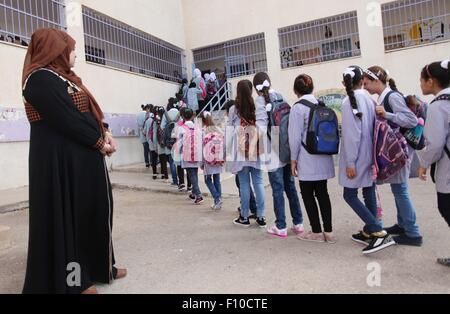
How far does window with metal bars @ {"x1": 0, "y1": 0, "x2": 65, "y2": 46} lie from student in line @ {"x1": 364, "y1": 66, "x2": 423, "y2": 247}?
23.7 ft

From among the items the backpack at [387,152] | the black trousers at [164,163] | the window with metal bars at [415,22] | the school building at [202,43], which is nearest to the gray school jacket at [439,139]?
the backpack at [387,152]

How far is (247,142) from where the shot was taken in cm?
409

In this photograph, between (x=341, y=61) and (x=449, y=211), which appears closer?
(x=449, y=211)

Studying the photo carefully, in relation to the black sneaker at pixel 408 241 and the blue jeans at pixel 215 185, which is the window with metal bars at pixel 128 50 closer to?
the blue jeans at pixel 215 185

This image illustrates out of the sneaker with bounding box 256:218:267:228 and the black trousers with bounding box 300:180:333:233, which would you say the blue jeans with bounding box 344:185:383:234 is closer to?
the black trousers with bounding box 300:180:333:233

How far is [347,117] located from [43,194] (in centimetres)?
254

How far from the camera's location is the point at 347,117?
330cm

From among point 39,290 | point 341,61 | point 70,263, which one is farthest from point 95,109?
point 341,61

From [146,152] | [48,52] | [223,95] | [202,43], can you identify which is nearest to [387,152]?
[48,52]

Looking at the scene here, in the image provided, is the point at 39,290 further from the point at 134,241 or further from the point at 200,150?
the point at 200,150

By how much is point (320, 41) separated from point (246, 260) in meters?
10.9

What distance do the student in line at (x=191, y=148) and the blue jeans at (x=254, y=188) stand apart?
1455 millimetres

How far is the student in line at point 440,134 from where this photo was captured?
2.69m
